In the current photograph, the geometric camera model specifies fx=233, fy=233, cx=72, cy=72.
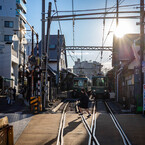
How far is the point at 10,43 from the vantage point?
106ft

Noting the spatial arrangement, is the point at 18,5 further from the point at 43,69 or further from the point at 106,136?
the point at 106,136

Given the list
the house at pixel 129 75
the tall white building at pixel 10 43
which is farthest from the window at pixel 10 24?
the house at pixel 129 75

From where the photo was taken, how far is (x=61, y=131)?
866cm

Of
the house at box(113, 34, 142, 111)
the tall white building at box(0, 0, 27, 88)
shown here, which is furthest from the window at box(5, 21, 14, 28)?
the house at box(113, 34, 142, 111)

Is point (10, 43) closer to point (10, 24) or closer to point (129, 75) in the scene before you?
point (10, 24)

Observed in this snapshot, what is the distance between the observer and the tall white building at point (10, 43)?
32.5 metres

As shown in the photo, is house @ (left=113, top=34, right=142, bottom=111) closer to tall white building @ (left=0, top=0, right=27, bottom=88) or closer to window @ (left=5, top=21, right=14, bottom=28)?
tall white building @ (left=0, top=0, right=27, bottom=88)

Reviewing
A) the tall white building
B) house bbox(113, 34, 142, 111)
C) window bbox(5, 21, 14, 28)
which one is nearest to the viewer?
house bbox(113, 34, 142, 111)

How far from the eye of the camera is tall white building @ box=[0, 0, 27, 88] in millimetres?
32469

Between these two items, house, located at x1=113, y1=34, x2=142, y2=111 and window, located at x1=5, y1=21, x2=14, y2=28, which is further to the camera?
window, located at x1=5, y1=21, x2=14, y2=28

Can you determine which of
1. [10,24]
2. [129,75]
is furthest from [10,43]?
[129,75]

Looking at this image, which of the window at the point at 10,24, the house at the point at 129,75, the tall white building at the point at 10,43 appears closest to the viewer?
the house at the point at 129,75

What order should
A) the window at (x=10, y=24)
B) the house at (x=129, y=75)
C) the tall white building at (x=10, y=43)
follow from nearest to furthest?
the house at (x=129, y=75) → the tall white building at (x=10, y=43) → the window at (x=10, y=24)

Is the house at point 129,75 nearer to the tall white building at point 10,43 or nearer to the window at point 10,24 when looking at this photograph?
the tall white building at point 10,43
